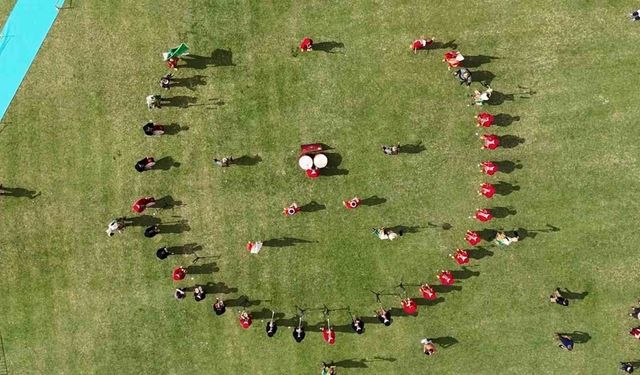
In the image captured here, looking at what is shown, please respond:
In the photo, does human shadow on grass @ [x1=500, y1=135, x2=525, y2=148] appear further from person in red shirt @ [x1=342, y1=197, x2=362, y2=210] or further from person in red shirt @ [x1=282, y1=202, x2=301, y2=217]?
person in red shirt @ [x1=282, y1=202, x2=301, y2=217]

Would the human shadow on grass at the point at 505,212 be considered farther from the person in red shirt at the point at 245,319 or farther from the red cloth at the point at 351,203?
the person in red shirt at the point at 245,319

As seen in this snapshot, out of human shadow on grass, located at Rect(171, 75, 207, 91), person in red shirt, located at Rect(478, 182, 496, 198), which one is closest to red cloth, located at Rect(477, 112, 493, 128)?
person in red shirt, located at Rect(478, 182, 496, 198)

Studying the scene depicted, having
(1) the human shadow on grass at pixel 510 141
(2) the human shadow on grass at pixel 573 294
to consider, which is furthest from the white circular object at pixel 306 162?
(2) the human shadow on grass at pixel 573 294

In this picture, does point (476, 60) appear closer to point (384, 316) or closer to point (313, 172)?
point (313, 172)

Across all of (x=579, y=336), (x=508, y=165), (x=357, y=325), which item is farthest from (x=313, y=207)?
(x=579, y=336)

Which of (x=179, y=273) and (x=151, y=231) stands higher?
(x=151, y=231)

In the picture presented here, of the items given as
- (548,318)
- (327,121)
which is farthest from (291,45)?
(548,318)
